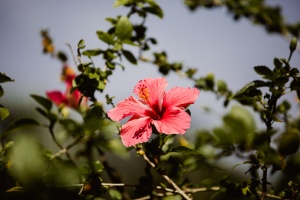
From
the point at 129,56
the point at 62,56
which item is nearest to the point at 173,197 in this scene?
the point at 129,56

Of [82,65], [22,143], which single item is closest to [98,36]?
[82,65]

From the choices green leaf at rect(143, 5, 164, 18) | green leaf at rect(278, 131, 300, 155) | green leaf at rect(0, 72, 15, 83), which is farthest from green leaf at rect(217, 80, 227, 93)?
green leaf at rect(0, 72, 15, 83)

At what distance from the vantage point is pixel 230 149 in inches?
40.7

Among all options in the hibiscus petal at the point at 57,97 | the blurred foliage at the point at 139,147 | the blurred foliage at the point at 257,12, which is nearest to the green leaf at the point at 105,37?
the blurred foliage at the point at 139,147

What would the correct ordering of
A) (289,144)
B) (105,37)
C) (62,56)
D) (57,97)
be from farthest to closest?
(62,56)
(57,97)
(105,37)
(289,144)

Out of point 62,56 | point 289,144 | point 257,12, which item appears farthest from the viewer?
point 257,12

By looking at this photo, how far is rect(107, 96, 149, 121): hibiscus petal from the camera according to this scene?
41.8 inches

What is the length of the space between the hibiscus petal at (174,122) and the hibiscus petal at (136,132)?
39 millimetres

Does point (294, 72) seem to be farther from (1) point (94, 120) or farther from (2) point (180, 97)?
(1) point (94, 120)

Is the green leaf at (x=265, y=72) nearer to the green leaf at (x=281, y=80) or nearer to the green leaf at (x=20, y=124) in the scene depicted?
the green leaf at (x=281, y=80)

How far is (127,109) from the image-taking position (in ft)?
3.62

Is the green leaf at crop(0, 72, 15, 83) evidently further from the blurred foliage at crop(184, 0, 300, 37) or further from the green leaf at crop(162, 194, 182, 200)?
the blurred foliage at crop(184, 0, 300, 37)

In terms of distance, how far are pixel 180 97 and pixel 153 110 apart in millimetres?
161

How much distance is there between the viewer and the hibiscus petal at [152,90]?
1.20 meters
